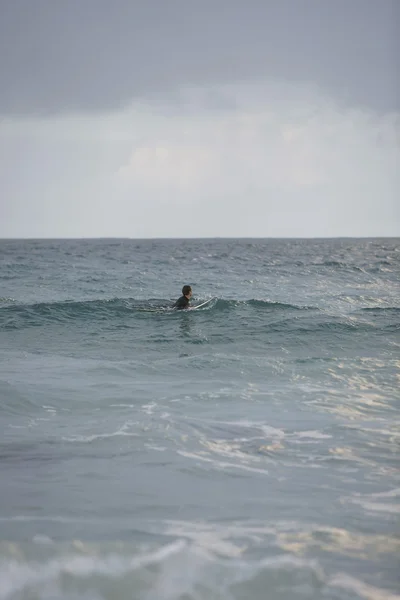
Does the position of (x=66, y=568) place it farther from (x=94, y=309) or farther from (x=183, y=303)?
(x=94, y=309)

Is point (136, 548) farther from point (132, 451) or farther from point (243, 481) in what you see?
point (132, 451)

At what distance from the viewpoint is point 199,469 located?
19.3 feet

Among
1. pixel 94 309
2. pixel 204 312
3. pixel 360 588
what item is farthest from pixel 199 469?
pixel 94 309

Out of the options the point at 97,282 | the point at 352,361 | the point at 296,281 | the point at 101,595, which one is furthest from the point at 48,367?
the point at 296,281

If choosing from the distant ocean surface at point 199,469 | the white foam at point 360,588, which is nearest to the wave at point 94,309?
the distant ocean surface at point 199,469

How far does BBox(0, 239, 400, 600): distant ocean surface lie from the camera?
13.4ft

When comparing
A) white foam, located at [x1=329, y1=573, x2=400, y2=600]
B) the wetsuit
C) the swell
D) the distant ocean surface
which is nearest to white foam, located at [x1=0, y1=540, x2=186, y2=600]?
the distant ocean surface

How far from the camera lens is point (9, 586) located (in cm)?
395

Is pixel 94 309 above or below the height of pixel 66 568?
above

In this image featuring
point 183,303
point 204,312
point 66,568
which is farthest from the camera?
point 204,312

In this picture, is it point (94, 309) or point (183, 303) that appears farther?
point (94, 309)

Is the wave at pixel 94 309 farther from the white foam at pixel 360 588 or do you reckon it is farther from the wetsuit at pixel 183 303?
the white foam at pixel 360 588

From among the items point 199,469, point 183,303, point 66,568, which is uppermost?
point 183,303

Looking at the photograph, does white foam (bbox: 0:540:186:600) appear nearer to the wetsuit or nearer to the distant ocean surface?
the distant ocean surface
